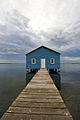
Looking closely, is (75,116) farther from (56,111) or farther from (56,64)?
(56,64)

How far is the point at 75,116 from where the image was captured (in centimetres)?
405

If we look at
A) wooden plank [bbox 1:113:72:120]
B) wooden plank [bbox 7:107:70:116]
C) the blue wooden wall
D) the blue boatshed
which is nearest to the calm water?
wooden plank [bbox 7:107:70:116]

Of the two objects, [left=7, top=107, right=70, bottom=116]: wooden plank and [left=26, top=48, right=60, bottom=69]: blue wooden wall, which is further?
[left=26, top=48, right=60, bottom=69]: blue wooden wall

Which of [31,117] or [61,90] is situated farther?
[61,90]

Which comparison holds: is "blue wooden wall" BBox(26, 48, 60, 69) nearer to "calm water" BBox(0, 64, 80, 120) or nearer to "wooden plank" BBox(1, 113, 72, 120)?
"calm water" BBox(0, 64, 80, 120)

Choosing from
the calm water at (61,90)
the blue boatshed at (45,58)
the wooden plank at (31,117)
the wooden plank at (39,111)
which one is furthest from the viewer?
the blue boatshed at (45,58)

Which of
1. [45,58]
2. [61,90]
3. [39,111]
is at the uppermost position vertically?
[45,58]

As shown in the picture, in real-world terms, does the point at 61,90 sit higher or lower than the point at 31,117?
lower

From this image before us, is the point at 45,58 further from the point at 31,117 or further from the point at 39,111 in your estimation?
the point at 31,117

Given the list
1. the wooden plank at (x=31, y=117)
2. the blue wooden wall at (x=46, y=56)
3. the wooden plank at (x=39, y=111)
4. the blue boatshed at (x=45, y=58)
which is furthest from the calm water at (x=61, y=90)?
the blue boatshed at (x=45, y=58)

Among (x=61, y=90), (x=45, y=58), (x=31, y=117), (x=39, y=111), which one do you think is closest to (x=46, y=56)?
(x=45, y=58)

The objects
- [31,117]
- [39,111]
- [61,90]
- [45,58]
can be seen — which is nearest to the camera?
[31,117]

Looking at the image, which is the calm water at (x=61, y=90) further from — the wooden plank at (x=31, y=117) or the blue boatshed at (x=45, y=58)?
the blue boatshed at (x=45, y=58)

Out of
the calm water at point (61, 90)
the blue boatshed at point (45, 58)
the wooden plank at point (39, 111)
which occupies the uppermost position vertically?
the blue boatshed at point (45, 58)
